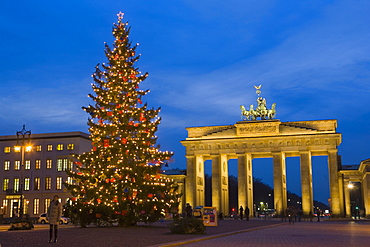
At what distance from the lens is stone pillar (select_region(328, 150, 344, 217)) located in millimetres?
75688

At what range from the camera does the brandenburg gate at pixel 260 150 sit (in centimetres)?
7812

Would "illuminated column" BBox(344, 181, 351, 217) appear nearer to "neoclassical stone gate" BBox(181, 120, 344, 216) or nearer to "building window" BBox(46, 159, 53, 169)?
"neoclassical stone gate" BBox(181, 120, 344, 216)

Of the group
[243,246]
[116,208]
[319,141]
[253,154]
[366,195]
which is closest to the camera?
[243,246]

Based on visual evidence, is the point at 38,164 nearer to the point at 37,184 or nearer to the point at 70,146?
the point at 37,184

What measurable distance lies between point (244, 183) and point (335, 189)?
13883 mm

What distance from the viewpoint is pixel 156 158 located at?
122ft

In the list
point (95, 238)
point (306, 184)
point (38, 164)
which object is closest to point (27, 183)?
point (38, 164)

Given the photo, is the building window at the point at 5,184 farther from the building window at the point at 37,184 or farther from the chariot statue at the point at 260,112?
Result: the chariot statue at the point at 260,112

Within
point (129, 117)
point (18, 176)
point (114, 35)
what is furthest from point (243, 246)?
point (18, 176)

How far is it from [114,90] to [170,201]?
9.05 meters

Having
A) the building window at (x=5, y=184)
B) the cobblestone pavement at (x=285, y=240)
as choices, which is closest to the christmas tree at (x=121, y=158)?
the cobblestone pavement at (x=285, y=240)

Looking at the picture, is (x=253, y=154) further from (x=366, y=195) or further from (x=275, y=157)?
(x=366, y=195)

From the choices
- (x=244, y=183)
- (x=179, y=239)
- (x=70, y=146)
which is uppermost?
(x=70, y=146)

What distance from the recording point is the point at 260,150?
81.9 metres
